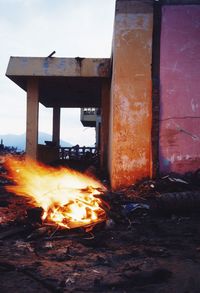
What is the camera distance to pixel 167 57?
9203mm

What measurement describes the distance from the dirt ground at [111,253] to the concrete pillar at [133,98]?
178 cm

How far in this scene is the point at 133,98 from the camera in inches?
363

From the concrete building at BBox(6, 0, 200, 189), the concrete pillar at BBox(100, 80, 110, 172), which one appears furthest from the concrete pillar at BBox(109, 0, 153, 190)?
the concrete pillar at BBox(100, 80, 110, 172)

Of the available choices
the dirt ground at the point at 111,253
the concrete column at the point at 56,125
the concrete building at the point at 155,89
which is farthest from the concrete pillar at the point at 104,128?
the concrete column at the point at 56,125

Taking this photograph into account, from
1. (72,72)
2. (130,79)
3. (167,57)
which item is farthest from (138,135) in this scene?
(72,72)

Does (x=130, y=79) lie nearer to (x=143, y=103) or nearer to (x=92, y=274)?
(x=143, y=103)

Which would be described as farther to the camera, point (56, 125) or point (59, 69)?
point (56, 125)

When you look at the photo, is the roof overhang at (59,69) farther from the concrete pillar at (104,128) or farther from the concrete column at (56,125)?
the concrete column at (56,125)

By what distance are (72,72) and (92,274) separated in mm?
9043

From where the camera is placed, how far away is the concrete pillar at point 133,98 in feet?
30.1

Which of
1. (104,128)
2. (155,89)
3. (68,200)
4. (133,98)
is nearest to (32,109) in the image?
(104,128)

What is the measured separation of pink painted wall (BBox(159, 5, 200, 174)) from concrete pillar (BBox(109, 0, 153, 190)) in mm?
430

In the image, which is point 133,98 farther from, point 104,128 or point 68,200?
point 68,200

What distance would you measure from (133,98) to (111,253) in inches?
210
